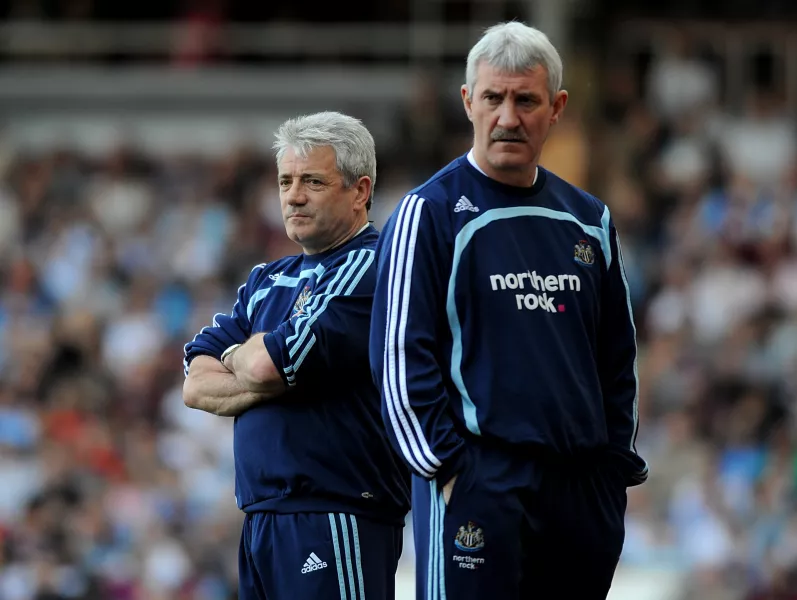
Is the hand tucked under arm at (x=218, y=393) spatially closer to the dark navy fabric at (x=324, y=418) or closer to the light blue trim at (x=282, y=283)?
the dark navy fabric at (x=324, y=418)

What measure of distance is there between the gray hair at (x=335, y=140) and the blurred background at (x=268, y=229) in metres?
2.91

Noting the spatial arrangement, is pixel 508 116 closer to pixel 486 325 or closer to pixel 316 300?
pixel 486 325

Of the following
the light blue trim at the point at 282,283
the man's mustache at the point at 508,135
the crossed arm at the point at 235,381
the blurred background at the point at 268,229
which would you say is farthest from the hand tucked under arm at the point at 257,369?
the blurred background at the point at 268,229

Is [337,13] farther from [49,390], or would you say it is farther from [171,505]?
[171,505]

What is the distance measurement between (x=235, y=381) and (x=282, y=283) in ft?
1.23

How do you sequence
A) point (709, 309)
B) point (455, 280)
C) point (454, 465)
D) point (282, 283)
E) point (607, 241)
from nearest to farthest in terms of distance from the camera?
point (454, 465) < point (455, 280) < point (607, 241) < point (282, 283) < point (709, 309)

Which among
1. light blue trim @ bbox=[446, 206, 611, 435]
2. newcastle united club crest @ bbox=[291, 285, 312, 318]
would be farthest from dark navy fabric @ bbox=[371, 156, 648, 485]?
newcastle united club crest @ bbox=[291, 285, 312, 318]

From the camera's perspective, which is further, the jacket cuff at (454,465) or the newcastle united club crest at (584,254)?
the newcastle united club crest at (584,254)

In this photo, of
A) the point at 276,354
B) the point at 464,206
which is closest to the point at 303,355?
the point at 276,354

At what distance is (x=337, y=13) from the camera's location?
750 inches

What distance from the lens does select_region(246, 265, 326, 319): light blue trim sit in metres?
5.03

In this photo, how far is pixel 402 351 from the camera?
441 centimetres

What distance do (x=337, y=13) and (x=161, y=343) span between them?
623cm

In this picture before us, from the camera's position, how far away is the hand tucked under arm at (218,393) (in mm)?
4953
